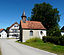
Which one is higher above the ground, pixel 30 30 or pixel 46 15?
pixel 46 15

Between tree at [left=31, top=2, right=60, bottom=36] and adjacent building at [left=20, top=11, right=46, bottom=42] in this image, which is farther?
tree at [left=31, top=2, right=60, bottom=36]

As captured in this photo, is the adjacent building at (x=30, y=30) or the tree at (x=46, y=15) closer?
the adjacent building at (x=30, y=30)

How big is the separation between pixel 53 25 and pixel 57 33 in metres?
12.0

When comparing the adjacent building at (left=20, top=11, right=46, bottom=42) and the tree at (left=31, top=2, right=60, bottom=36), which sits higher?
the tree at (left=31, top=2, right=60, bottom=36)

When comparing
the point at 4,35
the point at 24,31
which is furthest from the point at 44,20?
the point at 4,35

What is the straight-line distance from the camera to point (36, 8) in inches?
1441

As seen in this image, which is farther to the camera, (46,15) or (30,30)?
(46,15)

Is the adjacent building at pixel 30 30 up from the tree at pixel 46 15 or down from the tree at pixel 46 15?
down

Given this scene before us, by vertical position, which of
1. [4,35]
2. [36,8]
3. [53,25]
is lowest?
[4,35]

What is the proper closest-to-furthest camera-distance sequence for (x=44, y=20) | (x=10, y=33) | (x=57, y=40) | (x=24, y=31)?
(x=57, y=40), (x=24, y=31), (x=44, y=20), (x=10, y=33)

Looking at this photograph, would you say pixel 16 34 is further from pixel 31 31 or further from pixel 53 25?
pixel 31 31

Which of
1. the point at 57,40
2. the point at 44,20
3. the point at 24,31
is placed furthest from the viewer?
the point at 44,20

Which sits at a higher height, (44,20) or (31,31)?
(44,20)

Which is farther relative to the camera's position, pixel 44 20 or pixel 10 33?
pixel 10 33
